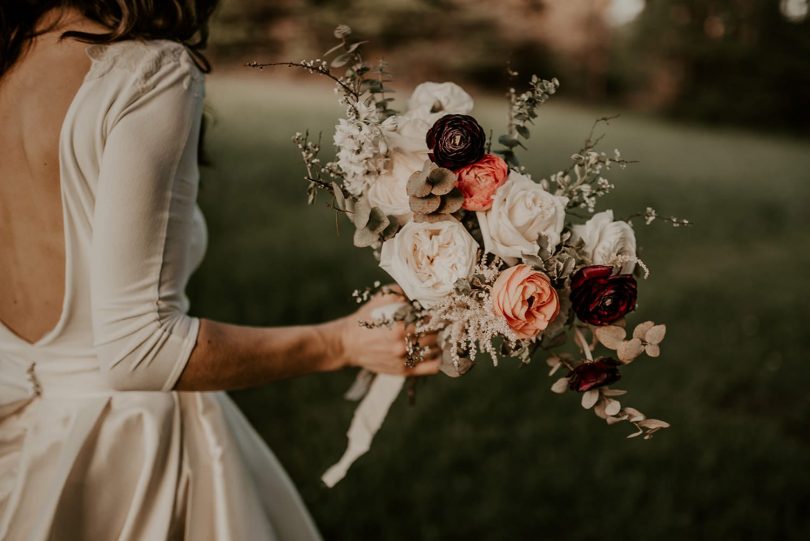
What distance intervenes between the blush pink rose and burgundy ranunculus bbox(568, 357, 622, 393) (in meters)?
0.36

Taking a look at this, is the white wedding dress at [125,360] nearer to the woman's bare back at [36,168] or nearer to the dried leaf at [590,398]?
the woman's bare back at [36,168]

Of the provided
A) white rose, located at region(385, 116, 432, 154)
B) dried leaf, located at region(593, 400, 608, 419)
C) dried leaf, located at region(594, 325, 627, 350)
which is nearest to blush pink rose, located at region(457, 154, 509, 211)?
white rose, located at region(385, 116, 432, 154)

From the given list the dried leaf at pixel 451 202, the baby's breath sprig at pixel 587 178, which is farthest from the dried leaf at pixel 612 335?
the dried leaf at pixel 451 202

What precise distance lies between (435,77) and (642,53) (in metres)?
8.73

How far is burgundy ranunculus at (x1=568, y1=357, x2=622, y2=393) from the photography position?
147 cm

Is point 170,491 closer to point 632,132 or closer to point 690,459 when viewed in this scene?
point 690,459

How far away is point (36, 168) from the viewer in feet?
4.60

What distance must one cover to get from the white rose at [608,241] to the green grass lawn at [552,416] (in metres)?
0.52

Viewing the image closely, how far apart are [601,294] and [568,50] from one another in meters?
21.7

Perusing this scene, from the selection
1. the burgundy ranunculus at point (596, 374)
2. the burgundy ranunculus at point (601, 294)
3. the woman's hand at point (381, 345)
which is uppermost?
the burgundy ranunculus at point (601, 294)

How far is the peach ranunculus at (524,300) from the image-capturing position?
54.1 inches

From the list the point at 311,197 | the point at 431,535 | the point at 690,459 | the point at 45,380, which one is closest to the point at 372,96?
the point at 311,197

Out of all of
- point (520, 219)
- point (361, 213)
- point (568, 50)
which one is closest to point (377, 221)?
point (361, 213)

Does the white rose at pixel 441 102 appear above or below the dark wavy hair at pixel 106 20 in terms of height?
below
